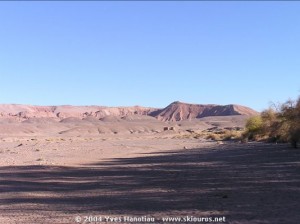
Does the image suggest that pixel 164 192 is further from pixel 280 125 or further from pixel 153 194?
pixel 280 125

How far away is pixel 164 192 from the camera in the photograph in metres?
17.0

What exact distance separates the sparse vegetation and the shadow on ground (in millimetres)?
16246

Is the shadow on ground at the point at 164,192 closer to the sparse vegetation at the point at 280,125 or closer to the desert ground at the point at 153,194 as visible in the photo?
the desert ground at the point at 153,194

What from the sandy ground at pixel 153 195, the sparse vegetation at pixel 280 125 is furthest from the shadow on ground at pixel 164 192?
the sparse vegetation at pixel 280 125

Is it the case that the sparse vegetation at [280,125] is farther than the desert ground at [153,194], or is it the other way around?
the sparse vegetation at [280,125]

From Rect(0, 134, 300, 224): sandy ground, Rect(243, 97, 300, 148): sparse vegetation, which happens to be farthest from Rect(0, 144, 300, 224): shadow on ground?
Rect(243, 97, 300, 148): sparse vegetation

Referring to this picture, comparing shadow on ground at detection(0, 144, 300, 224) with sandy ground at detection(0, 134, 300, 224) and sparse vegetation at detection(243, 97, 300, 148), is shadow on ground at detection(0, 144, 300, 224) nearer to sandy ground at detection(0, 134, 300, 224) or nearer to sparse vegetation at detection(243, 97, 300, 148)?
sandy ground at detection(0, 134, 300, 224)

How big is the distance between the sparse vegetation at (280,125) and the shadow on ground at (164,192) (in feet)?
53.3

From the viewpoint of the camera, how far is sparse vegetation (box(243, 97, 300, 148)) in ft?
136

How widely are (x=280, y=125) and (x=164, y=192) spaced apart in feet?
113

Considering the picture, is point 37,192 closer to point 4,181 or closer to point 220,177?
point 4,181

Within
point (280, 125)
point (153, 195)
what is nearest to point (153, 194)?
point (153, 195)

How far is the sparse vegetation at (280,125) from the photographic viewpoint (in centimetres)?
4144

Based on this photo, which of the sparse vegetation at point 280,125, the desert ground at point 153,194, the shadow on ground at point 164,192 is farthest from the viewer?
the sparse vegetation at point 280,125
